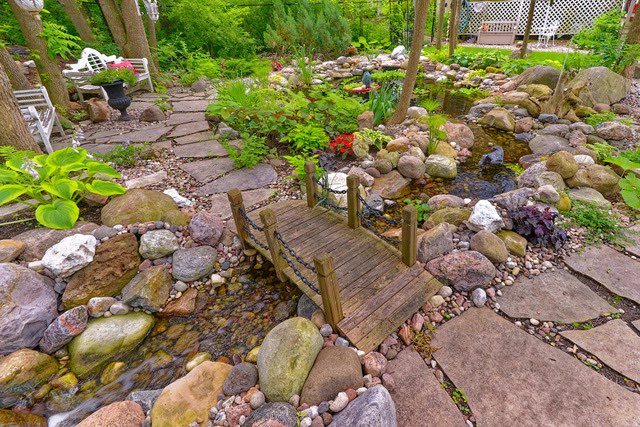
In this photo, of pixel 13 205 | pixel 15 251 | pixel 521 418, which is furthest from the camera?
pixel 13 205

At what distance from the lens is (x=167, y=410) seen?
1.83 metres

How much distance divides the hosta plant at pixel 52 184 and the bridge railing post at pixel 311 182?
1.89 meters

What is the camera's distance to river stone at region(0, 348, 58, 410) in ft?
6.77

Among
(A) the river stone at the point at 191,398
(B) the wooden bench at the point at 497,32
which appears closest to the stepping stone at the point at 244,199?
(A) the river stone at the point at 191,398

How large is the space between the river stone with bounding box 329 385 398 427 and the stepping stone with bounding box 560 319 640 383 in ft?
4.71

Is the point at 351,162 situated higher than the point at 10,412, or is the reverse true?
the point at 351,162

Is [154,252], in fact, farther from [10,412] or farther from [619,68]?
[619,68]

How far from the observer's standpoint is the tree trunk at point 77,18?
8020 millimetres

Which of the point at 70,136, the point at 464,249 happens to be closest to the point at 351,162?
the point at 464,249

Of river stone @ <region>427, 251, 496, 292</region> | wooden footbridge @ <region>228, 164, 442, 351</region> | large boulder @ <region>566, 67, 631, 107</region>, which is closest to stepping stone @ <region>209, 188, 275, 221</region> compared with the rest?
wooden footbridge @ <region>228, 164, 442, 351</region>

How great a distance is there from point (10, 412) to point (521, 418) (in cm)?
316

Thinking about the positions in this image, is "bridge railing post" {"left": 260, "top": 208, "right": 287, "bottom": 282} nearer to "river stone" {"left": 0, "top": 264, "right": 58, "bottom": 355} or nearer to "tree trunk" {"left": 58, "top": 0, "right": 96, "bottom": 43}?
"river stone" {"left": 0, "top": 264, "right": 58, "bottom": 355}

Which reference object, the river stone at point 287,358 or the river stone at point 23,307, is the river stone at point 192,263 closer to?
the river stone at point 23,307

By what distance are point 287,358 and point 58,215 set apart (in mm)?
2413
